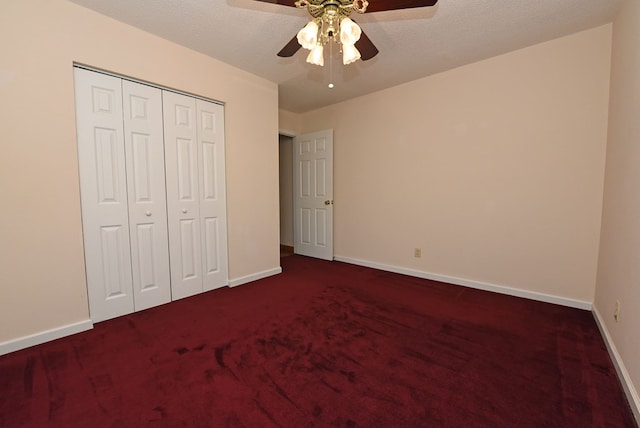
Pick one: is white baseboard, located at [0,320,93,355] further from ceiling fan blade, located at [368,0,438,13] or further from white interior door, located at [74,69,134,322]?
ceiling fan blade, located at [368,0,438,13]

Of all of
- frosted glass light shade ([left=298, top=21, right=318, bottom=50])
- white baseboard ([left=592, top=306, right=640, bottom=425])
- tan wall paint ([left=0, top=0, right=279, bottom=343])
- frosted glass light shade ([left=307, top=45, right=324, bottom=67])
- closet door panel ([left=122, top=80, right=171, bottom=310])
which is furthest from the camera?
closet door panel ([left=122, top=80, right=171, bottom=310])

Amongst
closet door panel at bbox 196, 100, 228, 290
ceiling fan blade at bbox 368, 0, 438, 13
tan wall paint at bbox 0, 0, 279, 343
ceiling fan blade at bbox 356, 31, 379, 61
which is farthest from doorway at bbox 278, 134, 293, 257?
ceiling fan blade at bbox 368, 0, 438, 13

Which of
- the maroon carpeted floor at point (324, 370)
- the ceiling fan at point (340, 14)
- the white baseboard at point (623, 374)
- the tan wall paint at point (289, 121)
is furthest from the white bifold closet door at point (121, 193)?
the white baseboard at point (623, 374)

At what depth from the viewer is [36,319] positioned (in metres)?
1.96

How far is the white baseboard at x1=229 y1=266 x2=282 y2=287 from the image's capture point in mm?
3182

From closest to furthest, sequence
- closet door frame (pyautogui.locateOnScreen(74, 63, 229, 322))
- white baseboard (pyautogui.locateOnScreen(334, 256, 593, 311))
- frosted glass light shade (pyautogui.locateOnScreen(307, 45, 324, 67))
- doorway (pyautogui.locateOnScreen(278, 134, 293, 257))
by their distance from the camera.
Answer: frosted glass light shade (pyautogui.locateOnScreen(307, 45, 324, 67)), closet door frame (pyautogui.locateOnScreen(74, 63, 229, 322)), white baseboard (pyautogui.locateOnScreen(334, 256, 593, 311)), doorway (pyautogui.locateOnScreen(278, 134, 293, 257))

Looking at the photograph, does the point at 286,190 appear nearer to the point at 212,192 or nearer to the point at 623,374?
the point at 212,192

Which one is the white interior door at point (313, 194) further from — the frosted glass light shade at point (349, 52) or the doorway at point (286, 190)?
the frosted glass light shade at point (349, 52)

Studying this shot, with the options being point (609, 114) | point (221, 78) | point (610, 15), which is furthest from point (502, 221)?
point (221, 78)

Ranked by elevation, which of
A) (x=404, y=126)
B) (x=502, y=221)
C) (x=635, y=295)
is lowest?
(x=635, y=295)

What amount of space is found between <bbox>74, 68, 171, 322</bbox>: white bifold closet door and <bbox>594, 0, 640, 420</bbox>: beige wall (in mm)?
3466

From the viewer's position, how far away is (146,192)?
2.51m

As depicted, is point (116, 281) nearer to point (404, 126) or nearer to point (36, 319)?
point (36, 319)

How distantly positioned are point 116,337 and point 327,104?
3914 millimetres
